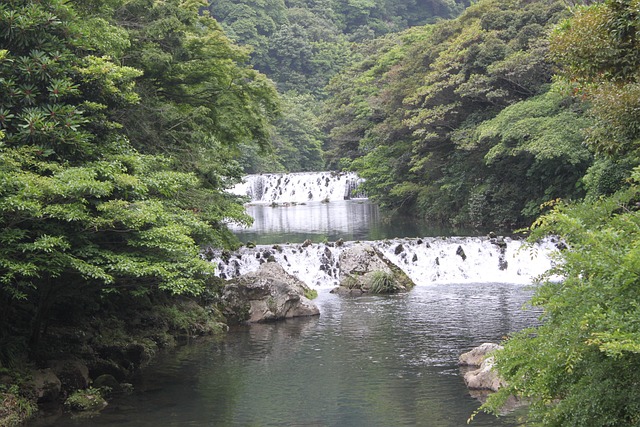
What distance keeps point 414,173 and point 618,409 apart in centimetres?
3306

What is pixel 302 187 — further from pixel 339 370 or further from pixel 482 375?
pixel 482 375

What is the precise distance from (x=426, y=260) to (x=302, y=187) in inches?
1130

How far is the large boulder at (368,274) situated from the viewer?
21.9 meters

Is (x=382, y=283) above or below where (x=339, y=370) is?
above

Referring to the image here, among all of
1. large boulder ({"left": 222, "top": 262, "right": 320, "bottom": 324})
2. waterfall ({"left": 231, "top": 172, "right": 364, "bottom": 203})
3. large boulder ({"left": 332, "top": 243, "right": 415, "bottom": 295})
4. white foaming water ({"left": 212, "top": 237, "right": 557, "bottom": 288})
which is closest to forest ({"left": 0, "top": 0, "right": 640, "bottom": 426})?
large boulder ({"left": 222, "top": 262, "right": 320, "bottom": 324})

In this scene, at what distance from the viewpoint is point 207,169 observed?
17.8m

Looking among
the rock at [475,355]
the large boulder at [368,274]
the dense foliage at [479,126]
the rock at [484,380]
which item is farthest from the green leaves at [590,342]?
the dense foliage at [479,126]

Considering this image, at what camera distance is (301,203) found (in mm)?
51281

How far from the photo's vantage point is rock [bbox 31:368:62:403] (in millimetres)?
11219

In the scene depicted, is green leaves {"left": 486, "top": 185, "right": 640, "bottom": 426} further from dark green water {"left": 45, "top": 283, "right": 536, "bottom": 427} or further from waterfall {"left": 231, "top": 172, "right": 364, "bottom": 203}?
waterfall {"left": 231, "top": 172, "right": 364, "bottom": 203}

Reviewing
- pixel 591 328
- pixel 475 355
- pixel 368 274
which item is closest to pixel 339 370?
pixel 475 355

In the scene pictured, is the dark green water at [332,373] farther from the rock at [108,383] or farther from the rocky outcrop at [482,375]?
the rock at [108,383]

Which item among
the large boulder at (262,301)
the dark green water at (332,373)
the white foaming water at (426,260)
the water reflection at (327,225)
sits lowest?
the dark green water at (332,373)

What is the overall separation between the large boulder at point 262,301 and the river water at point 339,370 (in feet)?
1.31
